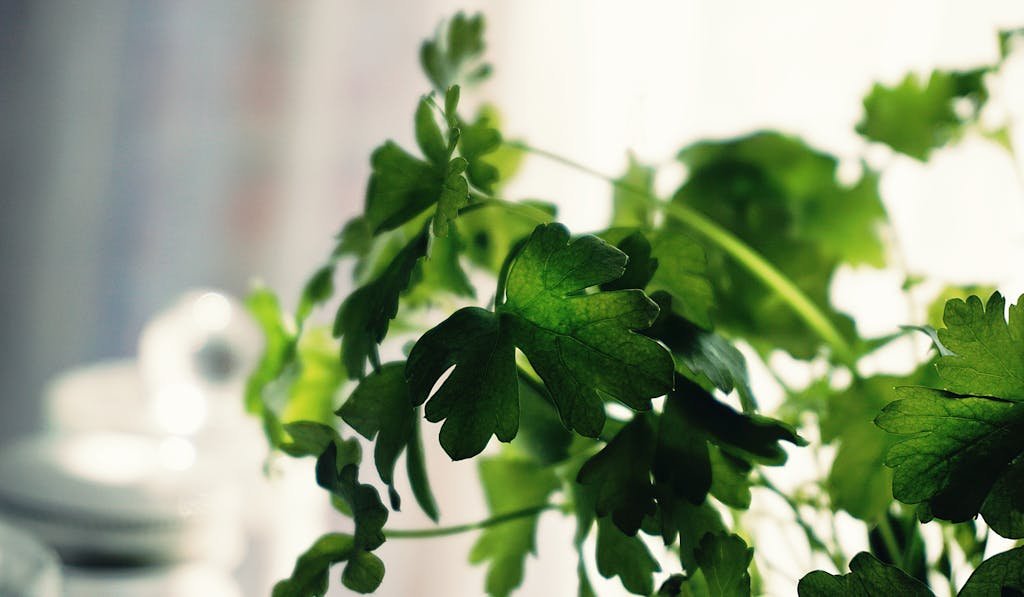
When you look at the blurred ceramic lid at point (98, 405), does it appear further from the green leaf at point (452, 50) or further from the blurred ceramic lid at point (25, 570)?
the green leaf at point (452, 50)

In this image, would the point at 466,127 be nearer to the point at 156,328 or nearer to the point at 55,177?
the point at 156,328

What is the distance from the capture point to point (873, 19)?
1.08m

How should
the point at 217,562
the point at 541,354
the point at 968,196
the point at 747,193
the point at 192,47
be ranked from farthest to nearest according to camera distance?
the point at 192,47 < the point at 968,196 < the point at 217,562 < the point at 747,193 < the point at 541,354

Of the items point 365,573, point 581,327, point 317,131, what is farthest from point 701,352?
point 317,131

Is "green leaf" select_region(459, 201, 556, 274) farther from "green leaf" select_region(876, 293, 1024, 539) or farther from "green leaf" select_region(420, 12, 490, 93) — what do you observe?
"green leaf" select_region(876, 293, 1024, 539)

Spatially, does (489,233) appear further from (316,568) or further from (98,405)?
(98,405)

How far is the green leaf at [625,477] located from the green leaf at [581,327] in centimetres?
4

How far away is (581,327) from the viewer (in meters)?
0.34

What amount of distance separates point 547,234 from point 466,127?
0.09 meters

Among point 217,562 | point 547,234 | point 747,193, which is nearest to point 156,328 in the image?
point 217,562

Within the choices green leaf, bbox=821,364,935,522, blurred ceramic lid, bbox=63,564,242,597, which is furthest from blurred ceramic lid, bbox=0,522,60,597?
green leaf, bbox=821,364,935,522

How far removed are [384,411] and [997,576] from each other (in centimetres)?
22

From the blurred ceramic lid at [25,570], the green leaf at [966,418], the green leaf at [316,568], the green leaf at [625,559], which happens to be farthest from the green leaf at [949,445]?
the blurred ceramic lid at [25,570]

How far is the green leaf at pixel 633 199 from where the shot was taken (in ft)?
1.92
